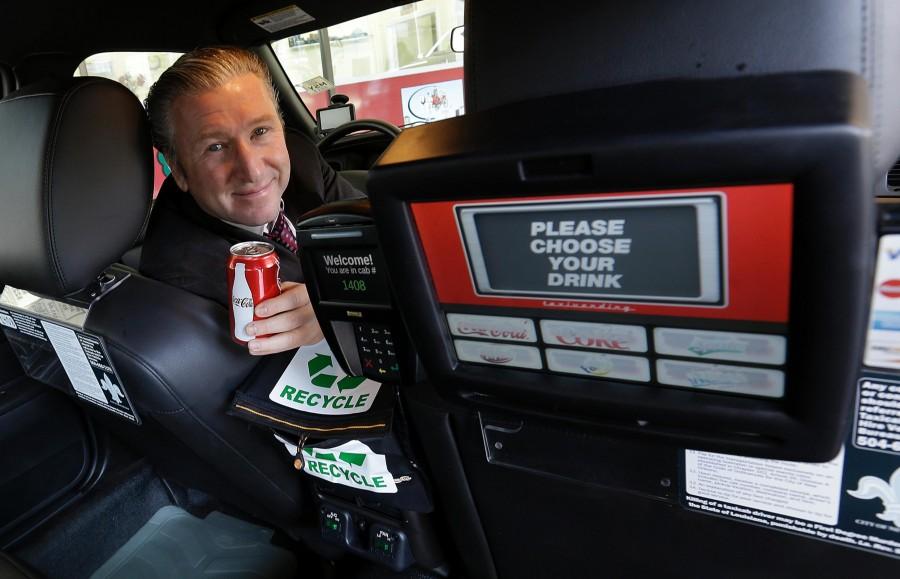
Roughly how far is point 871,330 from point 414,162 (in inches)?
16.7

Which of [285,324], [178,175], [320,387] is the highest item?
[178,175]

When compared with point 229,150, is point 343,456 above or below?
below

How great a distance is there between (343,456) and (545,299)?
1.99 ft

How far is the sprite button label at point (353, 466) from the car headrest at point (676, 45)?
1.99ft

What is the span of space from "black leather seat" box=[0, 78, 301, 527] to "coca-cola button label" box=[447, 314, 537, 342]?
2.12 feet

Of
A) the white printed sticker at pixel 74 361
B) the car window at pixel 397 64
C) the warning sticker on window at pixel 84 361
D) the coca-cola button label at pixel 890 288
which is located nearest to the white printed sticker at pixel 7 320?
the warning sticker on window at pixel 84 361

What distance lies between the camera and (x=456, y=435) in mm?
854

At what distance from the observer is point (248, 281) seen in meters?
1.01

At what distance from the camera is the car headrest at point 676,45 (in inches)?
18.9

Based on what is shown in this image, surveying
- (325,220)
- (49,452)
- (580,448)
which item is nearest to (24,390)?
(49,452)

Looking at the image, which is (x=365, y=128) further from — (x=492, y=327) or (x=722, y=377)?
(x=722, y=377)

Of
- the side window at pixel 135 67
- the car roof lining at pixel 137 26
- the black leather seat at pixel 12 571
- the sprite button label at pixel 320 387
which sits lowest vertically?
the black leather seat at pixel 12 571

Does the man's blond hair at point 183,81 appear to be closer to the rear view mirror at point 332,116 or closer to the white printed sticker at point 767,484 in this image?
the white printed sticker at point 767,484

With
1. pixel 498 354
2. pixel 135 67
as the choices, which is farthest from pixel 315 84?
pixel 498 354
